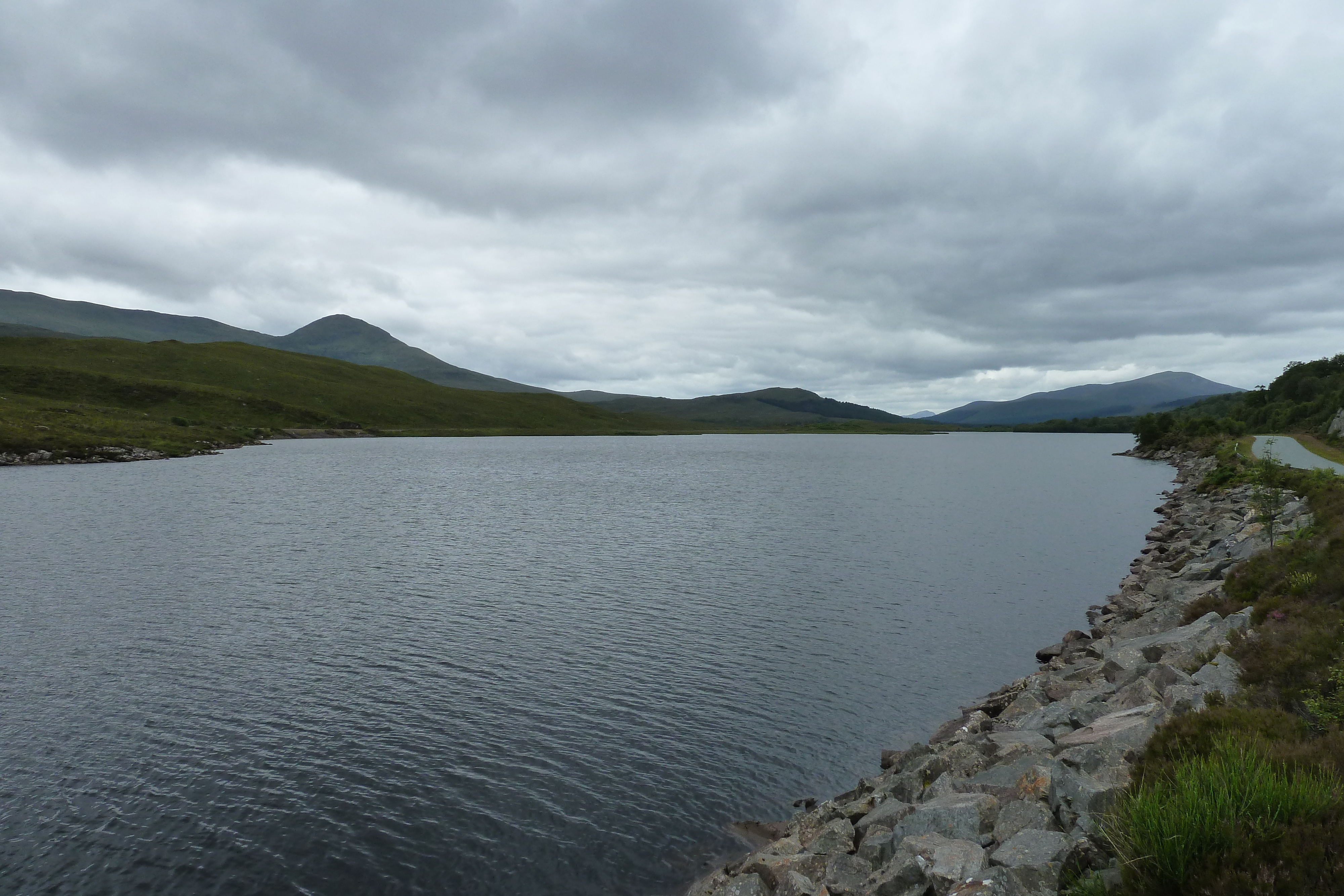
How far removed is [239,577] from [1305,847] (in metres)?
50.5

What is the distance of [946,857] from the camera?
42.8 ft

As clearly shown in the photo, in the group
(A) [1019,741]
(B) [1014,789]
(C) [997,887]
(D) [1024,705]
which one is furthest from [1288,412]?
(C) [997,887]

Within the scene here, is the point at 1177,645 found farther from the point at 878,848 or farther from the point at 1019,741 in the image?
the point at 878,848

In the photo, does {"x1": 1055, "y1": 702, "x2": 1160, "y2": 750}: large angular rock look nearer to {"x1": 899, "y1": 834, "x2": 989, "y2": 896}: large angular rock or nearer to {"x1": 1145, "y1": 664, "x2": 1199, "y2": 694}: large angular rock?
{"x1": 1145, "y1": 664, "x2": 1199, "y2": 694}: large angular rock

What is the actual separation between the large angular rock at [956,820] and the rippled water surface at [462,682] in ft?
20.0

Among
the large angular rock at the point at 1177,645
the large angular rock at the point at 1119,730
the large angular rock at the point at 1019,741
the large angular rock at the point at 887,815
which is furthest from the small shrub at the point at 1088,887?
the large angular rock at the point at 1177,645

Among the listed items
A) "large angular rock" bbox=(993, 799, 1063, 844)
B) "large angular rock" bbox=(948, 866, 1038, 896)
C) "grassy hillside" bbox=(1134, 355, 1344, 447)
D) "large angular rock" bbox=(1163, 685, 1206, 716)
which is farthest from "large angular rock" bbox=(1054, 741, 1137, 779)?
"grassy hillside" bbox=(1134, 355, 1344, 447)

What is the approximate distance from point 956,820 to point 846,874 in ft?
8.16

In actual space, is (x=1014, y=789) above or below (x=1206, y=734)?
below

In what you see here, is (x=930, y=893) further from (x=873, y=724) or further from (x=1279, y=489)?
(x=1279, y=489)

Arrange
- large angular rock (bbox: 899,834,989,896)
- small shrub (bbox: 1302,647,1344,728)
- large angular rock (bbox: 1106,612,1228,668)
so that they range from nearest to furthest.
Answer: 1. large angular rock (bbox: 899,834,989,896)
2. small shrub (bbox: 1302,647,1344,728)
3. large angular rock (bbox: 1106,612,1228,668)

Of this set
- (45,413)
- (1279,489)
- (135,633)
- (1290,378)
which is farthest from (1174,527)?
(45,413)

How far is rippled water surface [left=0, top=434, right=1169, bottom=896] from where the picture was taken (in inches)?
734

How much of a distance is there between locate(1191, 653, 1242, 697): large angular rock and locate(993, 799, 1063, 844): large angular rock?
642 cm
